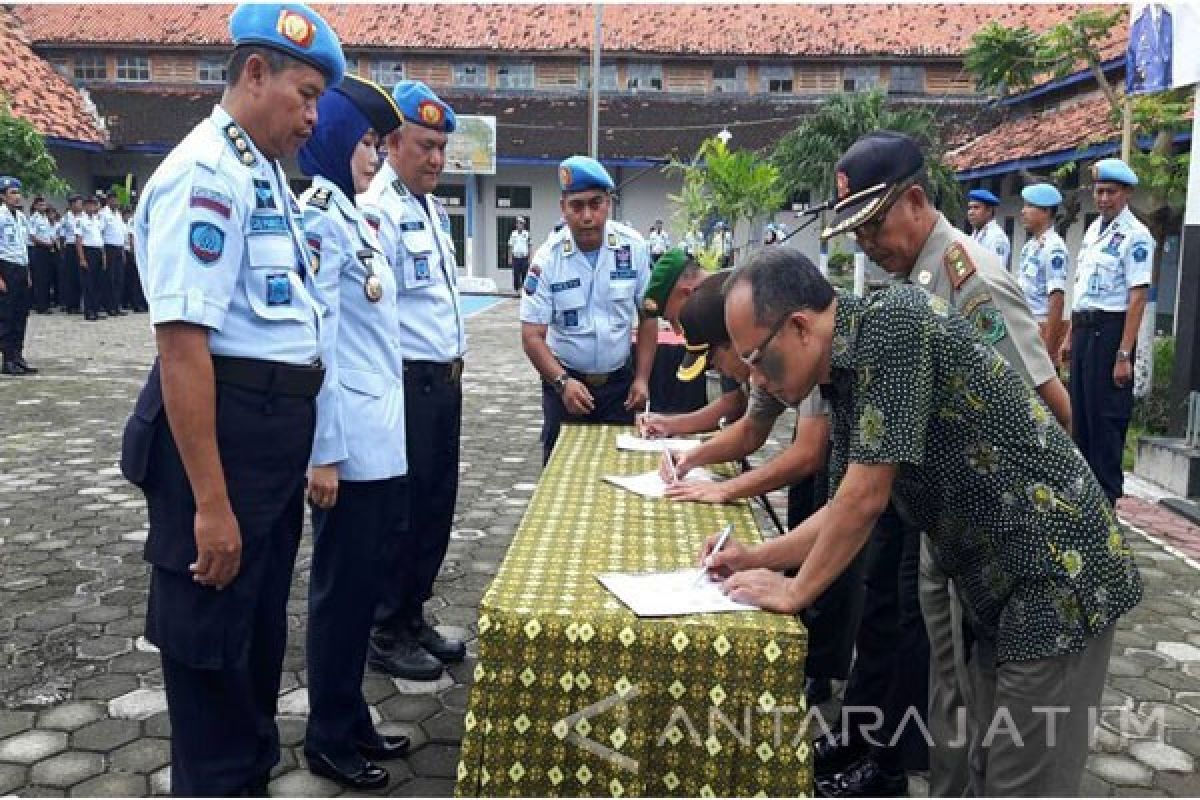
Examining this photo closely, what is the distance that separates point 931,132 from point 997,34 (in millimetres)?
10295

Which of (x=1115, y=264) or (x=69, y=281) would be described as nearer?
(x=1115, y=264)

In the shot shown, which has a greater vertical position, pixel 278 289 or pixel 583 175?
pixel 583 175

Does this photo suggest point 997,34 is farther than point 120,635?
Yes

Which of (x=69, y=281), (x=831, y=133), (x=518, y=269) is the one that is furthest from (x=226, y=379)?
(x=518, y=269)

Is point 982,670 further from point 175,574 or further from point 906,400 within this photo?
point 175,574

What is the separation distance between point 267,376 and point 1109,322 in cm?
542

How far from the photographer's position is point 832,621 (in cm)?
320

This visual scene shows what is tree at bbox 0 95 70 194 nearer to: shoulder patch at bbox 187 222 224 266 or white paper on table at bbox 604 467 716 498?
white paper on table at bbox 604 467 716 498

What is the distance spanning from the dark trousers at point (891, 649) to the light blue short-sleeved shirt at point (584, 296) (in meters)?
1.85

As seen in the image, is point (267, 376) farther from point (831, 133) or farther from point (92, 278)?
point (831, 133)

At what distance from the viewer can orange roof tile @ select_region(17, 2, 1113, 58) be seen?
27562mm

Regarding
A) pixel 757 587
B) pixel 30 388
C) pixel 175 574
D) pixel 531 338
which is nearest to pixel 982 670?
pixel 757 587

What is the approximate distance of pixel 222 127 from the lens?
2.06 metres

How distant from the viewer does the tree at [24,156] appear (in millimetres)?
15531
